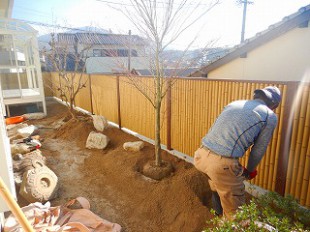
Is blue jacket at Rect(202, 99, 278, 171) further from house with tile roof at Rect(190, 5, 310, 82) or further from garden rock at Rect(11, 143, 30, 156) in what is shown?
garden rock at Rect(11, 143, 30, 156)

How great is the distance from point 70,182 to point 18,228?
74.2 inches

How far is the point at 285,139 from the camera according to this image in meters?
3.28

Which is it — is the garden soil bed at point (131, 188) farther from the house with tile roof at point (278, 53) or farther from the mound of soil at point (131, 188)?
the house with tile roof at point (278, 53)

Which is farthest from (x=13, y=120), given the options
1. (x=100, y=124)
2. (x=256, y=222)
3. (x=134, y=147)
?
(x=256, y=222)

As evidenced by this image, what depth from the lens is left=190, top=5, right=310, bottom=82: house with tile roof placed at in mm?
5195

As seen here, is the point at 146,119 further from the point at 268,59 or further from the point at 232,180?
the point at 232,180

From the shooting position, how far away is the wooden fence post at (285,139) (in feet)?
10.4

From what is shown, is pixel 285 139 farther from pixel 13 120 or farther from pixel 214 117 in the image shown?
pixel 13 120

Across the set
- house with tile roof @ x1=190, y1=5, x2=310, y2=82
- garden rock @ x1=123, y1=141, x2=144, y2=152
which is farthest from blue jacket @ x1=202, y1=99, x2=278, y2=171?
house with tile roof @ x1=190, y1=5, x2=310, y2=82

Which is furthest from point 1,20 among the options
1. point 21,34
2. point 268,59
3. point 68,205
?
point 268,59

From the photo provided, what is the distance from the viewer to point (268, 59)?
19.8 ft

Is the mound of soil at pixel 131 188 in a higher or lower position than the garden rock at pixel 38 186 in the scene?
lower

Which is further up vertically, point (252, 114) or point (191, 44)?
point (191, 44)

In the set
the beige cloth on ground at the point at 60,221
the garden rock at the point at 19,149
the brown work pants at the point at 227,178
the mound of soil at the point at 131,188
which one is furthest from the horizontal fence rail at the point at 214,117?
the garden rock at the point at 19,149
